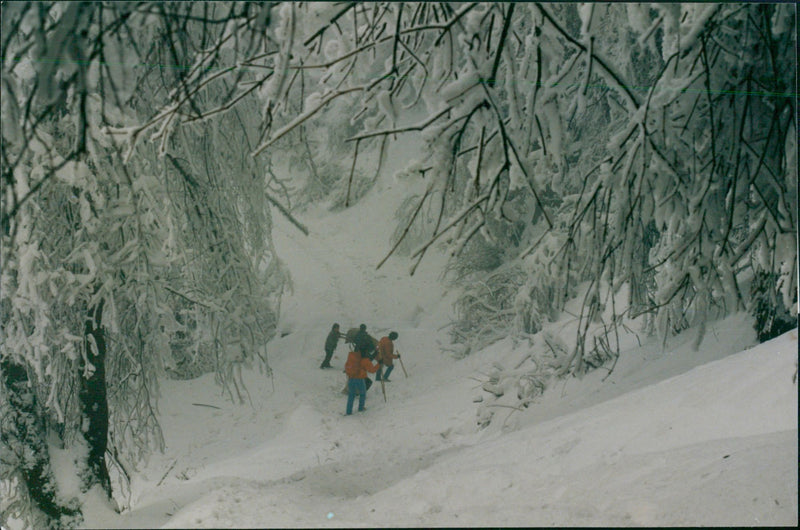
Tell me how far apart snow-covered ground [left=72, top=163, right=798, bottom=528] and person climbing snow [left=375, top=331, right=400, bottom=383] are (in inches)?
7.6

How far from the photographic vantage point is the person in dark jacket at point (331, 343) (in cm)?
828

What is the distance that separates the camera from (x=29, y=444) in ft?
13.4

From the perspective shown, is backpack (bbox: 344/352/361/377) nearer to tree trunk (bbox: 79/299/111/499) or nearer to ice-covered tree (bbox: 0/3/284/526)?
ice-covered tree (bbox: 0/3/284/526)

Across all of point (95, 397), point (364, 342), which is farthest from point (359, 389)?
point (95, 397)

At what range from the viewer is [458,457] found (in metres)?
5.12

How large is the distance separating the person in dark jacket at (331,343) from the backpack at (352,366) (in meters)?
0.27

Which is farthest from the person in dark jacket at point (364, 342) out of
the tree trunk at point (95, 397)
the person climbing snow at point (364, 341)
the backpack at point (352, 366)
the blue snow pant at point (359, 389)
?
the tree trunk at point (95, 397)

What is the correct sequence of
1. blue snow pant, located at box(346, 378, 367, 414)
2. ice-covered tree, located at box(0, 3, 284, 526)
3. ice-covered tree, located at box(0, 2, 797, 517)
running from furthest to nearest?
blue snow pant, located at box(346, 378, 367, 414) → ice-covered tree, located at box(0, 3, 284, 526) → ice-covered tree, located at box(0, 2, 797, 517)

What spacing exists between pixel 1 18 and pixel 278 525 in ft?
6.06

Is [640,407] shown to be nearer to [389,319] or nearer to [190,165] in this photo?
[190,165]

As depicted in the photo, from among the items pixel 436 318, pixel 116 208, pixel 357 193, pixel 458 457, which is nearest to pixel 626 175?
pixel 116 208

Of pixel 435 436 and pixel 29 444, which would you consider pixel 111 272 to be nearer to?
pixel 29 444

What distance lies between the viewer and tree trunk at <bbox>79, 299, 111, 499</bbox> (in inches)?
161

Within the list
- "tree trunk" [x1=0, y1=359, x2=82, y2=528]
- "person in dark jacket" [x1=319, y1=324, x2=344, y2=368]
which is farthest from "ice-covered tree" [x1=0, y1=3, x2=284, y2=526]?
"person in dark jacket" [x1=319, y1=324, x2=344, y2=368]
